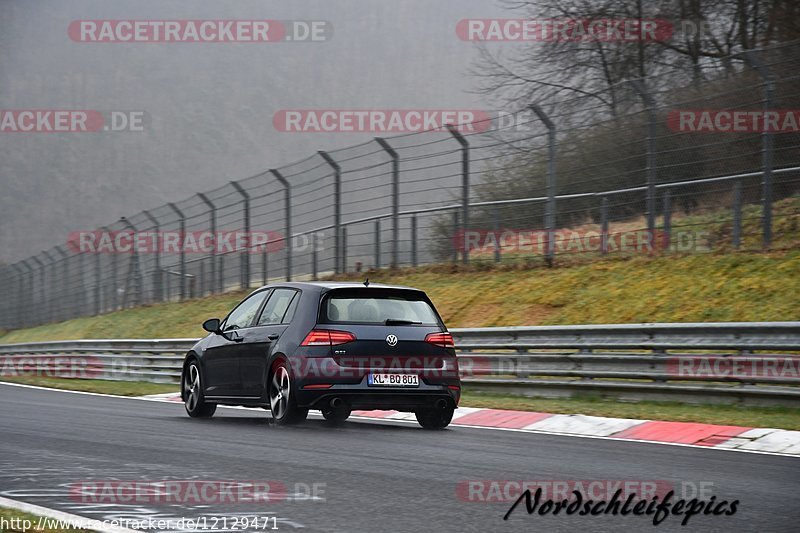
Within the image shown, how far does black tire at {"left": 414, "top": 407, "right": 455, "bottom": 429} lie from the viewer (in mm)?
11695

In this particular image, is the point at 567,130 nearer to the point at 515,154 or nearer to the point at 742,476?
the point at 515,154

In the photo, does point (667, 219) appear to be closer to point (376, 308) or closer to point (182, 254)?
point (376, 308)

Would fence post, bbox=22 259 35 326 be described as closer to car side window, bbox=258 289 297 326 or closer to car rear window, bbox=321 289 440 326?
car side window, bbox=258 289 297 326

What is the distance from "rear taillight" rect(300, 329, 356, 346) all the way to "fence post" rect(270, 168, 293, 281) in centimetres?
1546

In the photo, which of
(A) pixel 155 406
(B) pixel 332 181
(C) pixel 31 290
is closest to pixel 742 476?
(A) pixel 155 406

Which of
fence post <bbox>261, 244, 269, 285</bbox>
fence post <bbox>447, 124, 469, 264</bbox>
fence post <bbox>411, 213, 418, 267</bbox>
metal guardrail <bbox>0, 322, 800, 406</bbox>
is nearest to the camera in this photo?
metal guardrail <bbox>0, 322, 800, 406</bbox>

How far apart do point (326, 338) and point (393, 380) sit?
2.36 ft

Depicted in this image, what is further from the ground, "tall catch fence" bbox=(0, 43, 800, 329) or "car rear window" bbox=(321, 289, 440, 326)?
"tall catch fence" bbox=(0, 43, 800, 329)

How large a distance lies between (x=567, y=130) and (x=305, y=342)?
10458 millimetres

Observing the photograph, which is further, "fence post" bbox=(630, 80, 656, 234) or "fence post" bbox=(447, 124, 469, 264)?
"fence post" bbox=(447, 124, 469, 264)

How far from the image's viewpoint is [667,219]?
19.2 metres

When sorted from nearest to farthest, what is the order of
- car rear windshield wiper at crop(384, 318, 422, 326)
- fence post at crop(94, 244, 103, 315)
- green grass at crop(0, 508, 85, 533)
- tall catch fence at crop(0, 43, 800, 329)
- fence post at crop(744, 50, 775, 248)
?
1. green grass at crop(0, 508, 85, 533)
2. car rear windshield wiper at crop(384, 318, 422, 326)
3. fence post at crop(744, 50, 775, 248)
4. tall catch fence at crop(0, 43, 800, 329)
5. fence post at crop(94, 244, 103, 315)

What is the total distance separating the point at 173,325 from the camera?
30.5 m

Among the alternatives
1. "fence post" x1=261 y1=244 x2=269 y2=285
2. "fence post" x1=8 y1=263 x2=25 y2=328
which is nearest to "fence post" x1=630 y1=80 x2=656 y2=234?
"fence post" x1=261 y1=244 x2=269 y2=285
